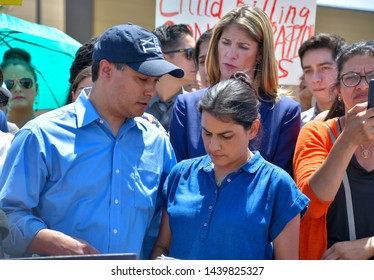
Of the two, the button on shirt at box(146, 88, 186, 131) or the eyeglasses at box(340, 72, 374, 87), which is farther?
the button on shirt at box(146, 88, 186, 131)

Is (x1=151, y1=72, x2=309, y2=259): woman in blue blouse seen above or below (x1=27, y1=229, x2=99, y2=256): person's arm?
above

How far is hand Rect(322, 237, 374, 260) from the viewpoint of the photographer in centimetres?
271

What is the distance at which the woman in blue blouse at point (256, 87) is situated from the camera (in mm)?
3137

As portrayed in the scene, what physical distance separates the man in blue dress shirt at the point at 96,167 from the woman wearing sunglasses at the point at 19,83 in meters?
1.89

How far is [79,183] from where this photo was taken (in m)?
2.61

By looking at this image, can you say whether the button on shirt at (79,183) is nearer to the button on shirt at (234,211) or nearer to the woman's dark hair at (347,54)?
the button on shirt at (234,211)

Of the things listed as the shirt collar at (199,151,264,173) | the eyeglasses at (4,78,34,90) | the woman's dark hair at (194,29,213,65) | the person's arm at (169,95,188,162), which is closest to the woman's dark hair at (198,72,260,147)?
the shirt collar at (199,151,264,173)

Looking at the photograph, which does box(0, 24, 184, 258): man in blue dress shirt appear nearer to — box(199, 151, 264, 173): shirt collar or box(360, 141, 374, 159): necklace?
box(199, 151, 264, 173): shirt collar

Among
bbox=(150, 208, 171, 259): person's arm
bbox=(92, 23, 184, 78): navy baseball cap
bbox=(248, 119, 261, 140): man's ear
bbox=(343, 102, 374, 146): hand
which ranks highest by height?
bbox=(92, 23, 184, 78): navy baseball cap

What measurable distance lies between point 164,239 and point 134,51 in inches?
30.2
